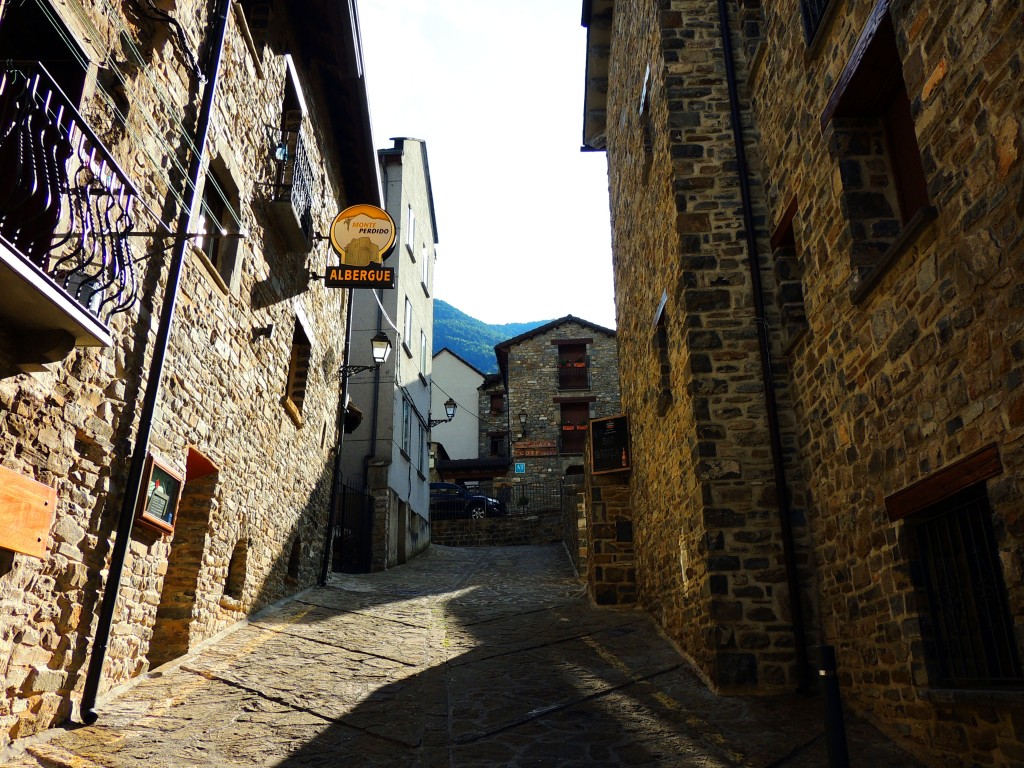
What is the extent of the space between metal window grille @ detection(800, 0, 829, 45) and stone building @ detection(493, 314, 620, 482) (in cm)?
2227

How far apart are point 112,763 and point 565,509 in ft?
45.3

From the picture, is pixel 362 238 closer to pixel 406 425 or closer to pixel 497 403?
pixel 406 425

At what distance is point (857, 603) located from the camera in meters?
5.65

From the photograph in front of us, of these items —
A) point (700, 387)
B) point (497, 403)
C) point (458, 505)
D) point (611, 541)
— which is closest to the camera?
point (700, 387)

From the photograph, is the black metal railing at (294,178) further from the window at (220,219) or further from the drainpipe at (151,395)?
the drainpipe at (151,395)

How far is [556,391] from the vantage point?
2966cm

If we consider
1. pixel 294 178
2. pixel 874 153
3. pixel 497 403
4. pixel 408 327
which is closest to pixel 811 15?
pixel 874 153

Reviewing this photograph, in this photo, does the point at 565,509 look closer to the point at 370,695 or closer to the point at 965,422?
the point at 370,695

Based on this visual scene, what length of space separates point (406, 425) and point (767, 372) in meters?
→ 12.0

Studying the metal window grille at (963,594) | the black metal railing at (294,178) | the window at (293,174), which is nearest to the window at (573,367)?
the window at (293,174)

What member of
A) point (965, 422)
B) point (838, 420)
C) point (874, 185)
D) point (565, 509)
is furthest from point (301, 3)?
point (565, 509)

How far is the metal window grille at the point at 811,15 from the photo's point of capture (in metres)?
5.96

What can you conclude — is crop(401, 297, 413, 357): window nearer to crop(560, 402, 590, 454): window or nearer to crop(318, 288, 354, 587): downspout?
crop(318, 288, 354, 587): downspout

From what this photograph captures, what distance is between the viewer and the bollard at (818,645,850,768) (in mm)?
3545
